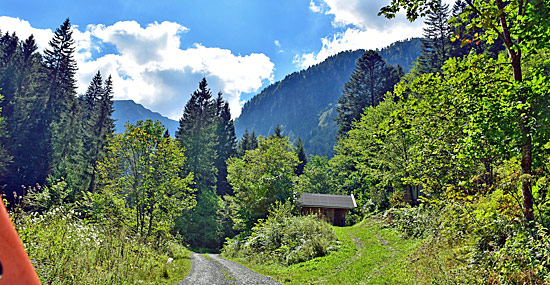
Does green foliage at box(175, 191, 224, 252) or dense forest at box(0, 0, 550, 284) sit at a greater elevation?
dense forest at box(0, 0, 550, 284)

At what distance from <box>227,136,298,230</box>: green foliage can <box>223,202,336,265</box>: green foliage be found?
149 inches

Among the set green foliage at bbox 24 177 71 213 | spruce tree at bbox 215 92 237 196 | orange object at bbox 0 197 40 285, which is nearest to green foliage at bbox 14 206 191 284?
green foliage at bbox 24 177 71 213

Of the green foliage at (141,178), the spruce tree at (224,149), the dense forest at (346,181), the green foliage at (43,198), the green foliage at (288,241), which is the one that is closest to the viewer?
the dense forest at (346,181)

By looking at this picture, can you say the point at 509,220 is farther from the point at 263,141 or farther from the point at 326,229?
the point at 263,141

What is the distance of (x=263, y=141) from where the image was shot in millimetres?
32844

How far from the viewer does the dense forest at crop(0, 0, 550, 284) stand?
6.34 m

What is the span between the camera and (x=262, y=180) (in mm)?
26828

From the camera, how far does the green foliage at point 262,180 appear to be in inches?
1016

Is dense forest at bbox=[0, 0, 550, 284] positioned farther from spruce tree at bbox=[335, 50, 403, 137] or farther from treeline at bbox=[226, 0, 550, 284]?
spruce tree at bbox=[335, 50, 403, 137]

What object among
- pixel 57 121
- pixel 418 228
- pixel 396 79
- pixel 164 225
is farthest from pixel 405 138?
pixel 57 121

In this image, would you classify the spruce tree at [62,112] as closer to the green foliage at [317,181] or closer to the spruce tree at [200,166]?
the spruce tree at [200,166]

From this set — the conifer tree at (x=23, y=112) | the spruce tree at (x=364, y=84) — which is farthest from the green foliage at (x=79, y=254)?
the spruce tree at (x=364, y=84)

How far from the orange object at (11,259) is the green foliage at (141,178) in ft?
55.0

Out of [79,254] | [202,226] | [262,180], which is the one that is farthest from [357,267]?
[202,226]
